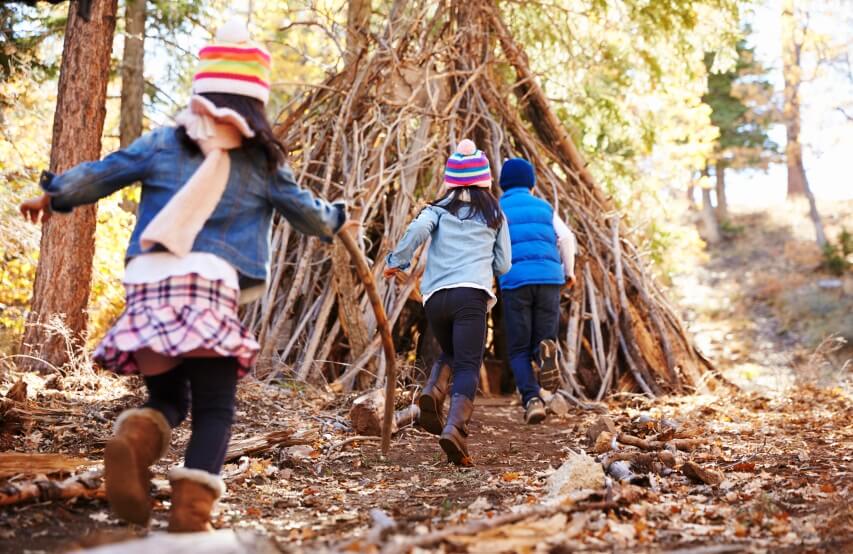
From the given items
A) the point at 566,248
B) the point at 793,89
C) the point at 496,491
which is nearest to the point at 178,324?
the point at 496,491

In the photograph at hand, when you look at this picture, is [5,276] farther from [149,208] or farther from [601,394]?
[149,208]

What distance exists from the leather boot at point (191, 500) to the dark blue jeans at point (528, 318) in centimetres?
367

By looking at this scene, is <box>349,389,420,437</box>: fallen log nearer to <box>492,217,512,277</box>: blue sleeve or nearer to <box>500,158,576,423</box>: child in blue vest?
<box>492,217,512,277</box>: blue sleeve

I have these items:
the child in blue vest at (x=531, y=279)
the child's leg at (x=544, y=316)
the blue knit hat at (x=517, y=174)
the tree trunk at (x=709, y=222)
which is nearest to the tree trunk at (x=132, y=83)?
the blue knit hat at (x=517, y=174)

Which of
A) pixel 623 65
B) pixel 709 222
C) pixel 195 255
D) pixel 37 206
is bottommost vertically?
pixel 195 255

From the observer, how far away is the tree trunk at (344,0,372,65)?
7.68 metres

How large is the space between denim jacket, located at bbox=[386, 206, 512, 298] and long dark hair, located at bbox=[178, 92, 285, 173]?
1.88m

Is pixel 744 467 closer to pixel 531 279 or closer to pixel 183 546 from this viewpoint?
Answer: pixel 531 279

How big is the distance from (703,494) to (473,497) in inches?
37.2

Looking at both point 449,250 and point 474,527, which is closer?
point 474,527

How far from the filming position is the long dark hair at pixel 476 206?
15.6 ft

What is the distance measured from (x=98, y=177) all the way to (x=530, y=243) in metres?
3.88

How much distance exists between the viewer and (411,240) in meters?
4.62

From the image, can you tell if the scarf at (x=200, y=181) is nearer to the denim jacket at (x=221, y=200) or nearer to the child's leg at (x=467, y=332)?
the denim jacket at (x=221, y=200)
